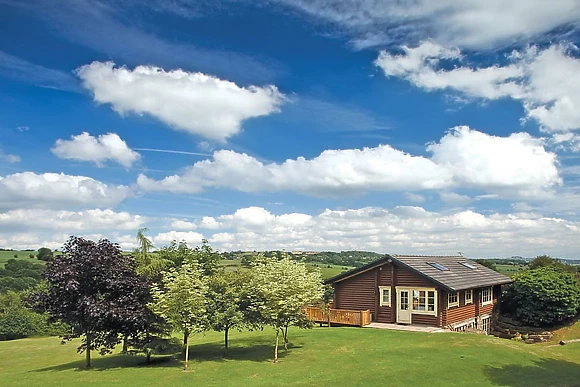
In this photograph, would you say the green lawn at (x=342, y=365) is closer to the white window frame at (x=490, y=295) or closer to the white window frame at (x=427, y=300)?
the white window frame at (x=427, y=300)

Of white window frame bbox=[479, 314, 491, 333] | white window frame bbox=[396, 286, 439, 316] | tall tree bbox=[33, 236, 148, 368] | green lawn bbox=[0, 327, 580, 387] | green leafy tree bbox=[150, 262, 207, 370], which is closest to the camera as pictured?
green lawn bbox=[0, 327, 580, 387]

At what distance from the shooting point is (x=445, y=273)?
3497cm

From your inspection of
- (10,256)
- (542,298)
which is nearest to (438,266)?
(542,298)

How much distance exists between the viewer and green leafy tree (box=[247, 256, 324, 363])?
21.7 m

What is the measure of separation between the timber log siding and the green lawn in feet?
13.5

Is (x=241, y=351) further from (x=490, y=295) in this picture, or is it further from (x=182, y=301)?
(x=490, y=295)

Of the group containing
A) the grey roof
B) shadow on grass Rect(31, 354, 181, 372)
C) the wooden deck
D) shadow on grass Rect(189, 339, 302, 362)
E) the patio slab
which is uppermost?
the grey roof

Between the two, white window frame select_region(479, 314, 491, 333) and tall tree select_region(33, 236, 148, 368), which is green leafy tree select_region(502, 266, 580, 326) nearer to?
white window frame select_region(479, 314, 491, 333)

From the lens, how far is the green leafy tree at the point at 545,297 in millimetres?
38188

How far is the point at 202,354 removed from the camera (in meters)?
Result: 24.5

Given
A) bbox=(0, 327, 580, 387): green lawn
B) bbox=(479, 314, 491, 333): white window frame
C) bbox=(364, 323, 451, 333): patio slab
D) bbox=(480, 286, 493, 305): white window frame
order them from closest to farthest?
bbox=(0, 327, 580, 387): green lawn, bbox=(364, 323, 451, 333): patio slab, bbox=(479, 314, 491, 333): white window frame, bbox=(480, 286, 493, 305): white window frame

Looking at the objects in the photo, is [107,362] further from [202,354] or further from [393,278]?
[393,278]

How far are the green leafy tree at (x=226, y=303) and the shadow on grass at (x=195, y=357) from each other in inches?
48.2

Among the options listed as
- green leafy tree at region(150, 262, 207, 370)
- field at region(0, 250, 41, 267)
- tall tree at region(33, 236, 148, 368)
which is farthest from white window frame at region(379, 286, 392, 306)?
field at region(0, 250, 41, 267)
